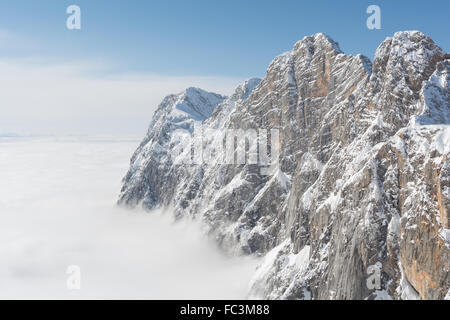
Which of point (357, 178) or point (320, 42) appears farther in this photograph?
point (320, 42)

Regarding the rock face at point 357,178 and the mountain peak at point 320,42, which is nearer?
the rock face at point 357,178

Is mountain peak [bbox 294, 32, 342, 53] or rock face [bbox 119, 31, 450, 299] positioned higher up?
mountain peak [bbox 294, 32, 342, 53]

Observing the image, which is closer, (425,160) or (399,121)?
(425,160)

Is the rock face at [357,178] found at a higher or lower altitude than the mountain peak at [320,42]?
lower

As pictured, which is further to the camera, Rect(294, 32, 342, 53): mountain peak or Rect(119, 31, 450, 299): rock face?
Rect(294, 32, 342, 53): mountain peak

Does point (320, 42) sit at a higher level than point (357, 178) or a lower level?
higher
